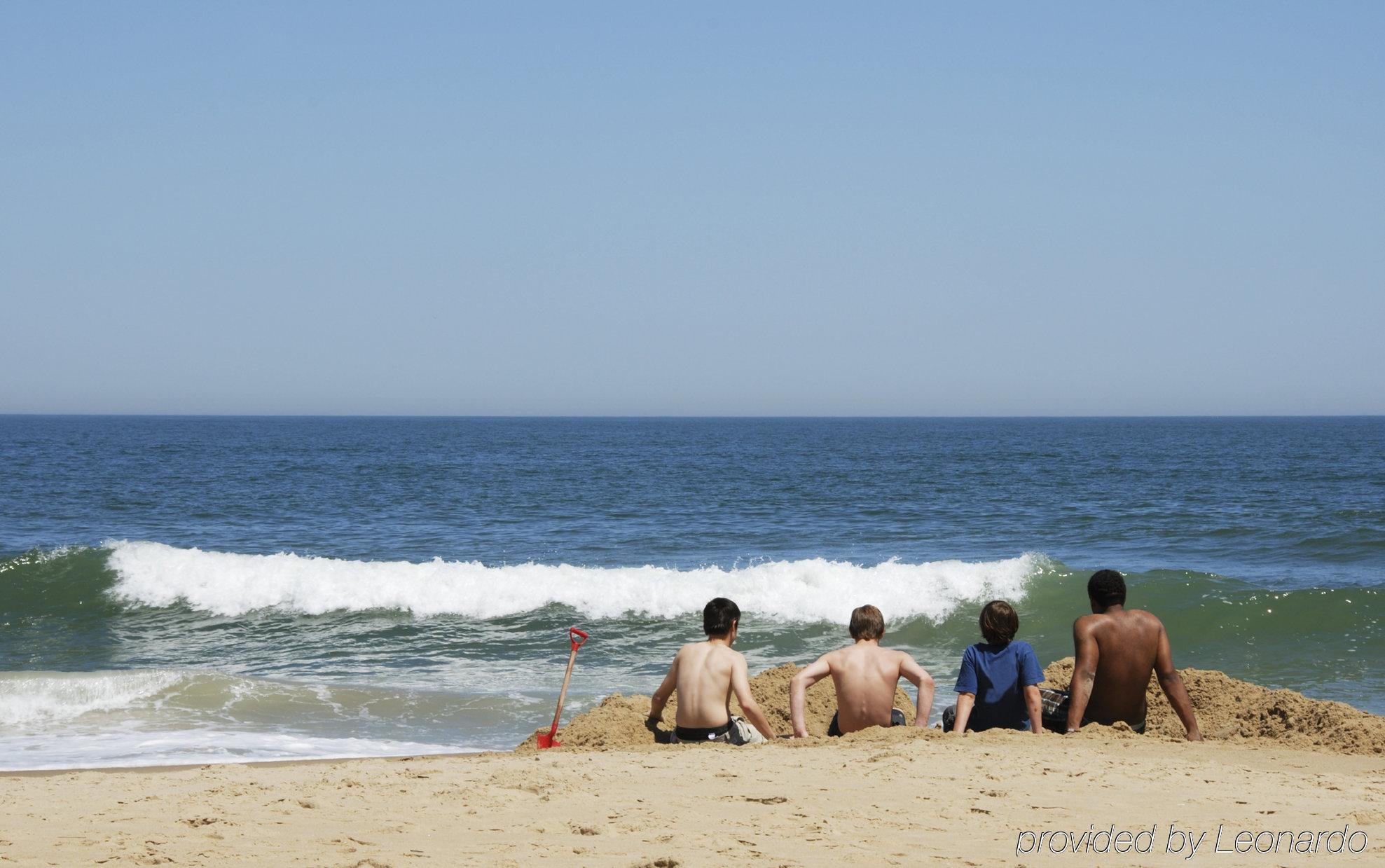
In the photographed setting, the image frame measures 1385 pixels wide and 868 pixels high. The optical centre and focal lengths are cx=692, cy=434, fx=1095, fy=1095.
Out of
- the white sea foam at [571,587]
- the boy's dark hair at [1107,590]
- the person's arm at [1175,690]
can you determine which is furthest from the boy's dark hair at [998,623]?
the white sea foam at [571,587]

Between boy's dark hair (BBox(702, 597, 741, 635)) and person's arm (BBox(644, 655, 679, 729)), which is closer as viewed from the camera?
boy's dark hair (BBox(702, 597, 741, 635))

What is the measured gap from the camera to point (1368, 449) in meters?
62.0

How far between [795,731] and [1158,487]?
102 ft

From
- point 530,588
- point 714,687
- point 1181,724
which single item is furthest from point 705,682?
point 530,588

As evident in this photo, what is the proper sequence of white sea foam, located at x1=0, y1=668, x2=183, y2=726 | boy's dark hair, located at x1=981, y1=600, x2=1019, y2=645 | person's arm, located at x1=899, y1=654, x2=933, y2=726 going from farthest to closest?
white sea foam, located at x1=0, y1=668, x2=183, y2=726 < person's arm, located at x1=899, y1=654, x2=933, y2=726 < boy's dark hair, located at x1=981, y1=600, x2=1019, y2=645

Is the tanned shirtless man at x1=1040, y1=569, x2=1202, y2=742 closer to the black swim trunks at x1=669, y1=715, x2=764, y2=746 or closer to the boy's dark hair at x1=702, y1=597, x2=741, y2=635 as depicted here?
the black swim trunks at x1=669, y1=715, x2=764, y2=746

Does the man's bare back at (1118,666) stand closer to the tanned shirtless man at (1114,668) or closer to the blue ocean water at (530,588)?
the tanned shirtless man at (1114,668)

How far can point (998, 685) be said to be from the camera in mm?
6605

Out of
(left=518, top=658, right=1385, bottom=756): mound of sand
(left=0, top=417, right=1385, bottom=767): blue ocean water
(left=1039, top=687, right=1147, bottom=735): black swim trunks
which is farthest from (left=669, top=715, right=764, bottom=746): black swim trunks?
(left=0, top=417, right=1385, bottom=767): blue ocean water

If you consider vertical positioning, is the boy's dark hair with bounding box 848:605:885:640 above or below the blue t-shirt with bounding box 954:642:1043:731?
above

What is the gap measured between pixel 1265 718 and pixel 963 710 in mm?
2211

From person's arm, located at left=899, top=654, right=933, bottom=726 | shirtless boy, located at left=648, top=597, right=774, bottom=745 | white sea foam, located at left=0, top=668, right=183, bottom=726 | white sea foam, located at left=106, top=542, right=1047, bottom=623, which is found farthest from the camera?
white sea foam, located at left=106, top=542, right=1047, bottom=623

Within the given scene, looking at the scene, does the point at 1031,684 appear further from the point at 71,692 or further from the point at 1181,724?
the point at 71,692

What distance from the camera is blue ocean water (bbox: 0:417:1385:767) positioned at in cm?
1023
